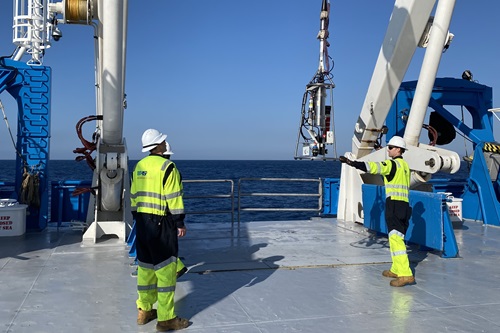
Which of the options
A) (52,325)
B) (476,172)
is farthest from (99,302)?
(476,172)

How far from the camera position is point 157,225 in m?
4.24

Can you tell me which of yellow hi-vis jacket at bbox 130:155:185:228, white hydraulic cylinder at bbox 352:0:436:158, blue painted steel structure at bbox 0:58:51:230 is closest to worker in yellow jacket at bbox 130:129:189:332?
yellow hi-vis jacket at bbox 130:155:185:228

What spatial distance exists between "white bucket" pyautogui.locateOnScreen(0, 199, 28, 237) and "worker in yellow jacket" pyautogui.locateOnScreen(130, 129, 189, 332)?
201 inches

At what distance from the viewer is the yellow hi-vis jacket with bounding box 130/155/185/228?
4.23 meters

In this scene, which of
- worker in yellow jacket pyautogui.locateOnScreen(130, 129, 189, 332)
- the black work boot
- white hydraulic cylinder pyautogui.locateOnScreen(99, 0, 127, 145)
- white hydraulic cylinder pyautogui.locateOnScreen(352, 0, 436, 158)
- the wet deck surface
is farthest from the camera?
white hydraulic cylinder pyautogui.locateOnScreen(352, 0, 436, 158)

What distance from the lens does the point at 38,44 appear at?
13094 millimetres

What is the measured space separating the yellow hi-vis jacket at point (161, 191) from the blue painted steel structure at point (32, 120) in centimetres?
548

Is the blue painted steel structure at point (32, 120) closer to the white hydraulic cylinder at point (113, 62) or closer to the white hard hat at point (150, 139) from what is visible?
the white hydraulic cylinder at point (113, 62)

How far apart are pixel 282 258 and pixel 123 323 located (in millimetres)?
3069

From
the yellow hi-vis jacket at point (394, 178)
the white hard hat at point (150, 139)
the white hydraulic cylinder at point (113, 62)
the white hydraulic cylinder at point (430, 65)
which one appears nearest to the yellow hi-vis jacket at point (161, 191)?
the white hard hat at point (150, 139)

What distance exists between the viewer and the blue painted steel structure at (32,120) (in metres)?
8.80

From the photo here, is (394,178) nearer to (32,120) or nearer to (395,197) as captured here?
(395,197)

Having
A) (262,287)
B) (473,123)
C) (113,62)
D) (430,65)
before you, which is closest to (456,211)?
(473,123)

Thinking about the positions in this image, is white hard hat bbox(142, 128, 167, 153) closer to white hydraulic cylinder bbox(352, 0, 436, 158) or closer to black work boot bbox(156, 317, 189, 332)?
black work boot bbox(156, 317, 189, 332)
